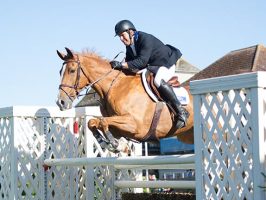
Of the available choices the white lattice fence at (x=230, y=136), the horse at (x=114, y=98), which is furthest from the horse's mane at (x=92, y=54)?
the white lattice fence at (x=230, y=136)

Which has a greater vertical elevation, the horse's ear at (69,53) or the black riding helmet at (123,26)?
the black riding helmet at (123,26)

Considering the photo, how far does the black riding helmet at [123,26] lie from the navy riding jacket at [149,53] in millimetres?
95

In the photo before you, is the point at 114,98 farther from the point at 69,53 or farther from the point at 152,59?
the point at 69,53

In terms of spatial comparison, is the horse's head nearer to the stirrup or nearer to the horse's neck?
the horse's neck

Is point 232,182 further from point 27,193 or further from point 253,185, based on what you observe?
point 27,193

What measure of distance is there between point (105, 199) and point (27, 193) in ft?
3.30

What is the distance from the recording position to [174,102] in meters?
6.57

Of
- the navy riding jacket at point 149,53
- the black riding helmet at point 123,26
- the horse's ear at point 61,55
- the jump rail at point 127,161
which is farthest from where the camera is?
the horse's ear at point 61,55

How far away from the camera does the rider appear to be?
21.4 ft

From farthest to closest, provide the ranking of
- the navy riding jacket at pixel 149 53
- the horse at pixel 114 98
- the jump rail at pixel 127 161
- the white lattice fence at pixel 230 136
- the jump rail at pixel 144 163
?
the navy riding jacket at pixel 149 53 → the horse at pixel 114 98 → the jump rail at pixel 144 163 → the jump rail at pixel 127 161 → the white lattice fence at pixel 230 136

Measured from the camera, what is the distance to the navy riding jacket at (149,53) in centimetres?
650

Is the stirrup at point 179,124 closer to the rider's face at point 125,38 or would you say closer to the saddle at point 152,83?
the saddle at point 152,83

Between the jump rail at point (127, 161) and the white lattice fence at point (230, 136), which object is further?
the jump rail at point (127, 161)

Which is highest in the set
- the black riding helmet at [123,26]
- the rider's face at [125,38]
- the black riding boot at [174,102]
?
the black riding helmet at [123,26]
